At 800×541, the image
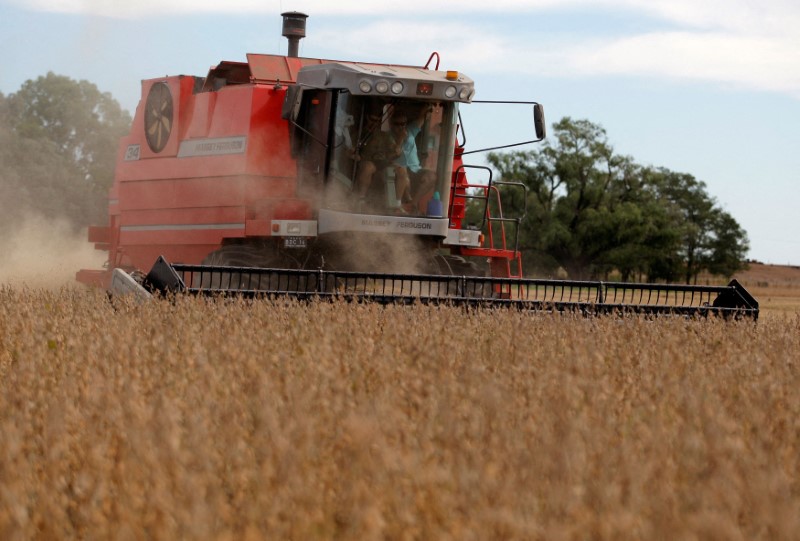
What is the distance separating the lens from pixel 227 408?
11.8 feet

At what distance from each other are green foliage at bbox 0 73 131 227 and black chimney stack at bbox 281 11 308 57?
25.0 m

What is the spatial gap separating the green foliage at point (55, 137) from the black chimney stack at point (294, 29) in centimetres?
2502

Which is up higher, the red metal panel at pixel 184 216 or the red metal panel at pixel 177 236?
the red metal panel at pixel 184 216

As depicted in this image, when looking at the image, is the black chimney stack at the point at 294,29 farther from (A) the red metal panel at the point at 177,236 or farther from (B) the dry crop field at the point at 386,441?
(B) the dry crop field at the point at 386,441

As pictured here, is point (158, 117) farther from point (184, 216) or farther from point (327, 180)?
point (327, 180)

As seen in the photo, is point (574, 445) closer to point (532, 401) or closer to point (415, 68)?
point (532, 401)

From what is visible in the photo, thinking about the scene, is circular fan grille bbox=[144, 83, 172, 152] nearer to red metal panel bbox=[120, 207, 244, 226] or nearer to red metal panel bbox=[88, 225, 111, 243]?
red metal panel bbox=[120, 207, 244, 226]

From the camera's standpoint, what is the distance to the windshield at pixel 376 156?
35.1ft

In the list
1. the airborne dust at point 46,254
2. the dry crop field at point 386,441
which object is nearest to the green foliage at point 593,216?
the airborne dust at point 46,254

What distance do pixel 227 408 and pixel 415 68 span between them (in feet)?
27.0

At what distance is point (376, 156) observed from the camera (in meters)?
10.8

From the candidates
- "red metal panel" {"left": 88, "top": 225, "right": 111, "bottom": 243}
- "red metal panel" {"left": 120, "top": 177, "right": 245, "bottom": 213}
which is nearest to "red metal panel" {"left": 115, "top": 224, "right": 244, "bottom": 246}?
"red metal panel" {"left": 120, "top": 177, "right": 245, "bottom": 213}

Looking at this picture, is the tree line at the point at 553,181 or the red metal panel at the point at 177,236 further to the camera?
the tree line at the point at 553,181

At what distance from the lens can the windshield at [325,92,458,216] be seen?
10688 millimetres
